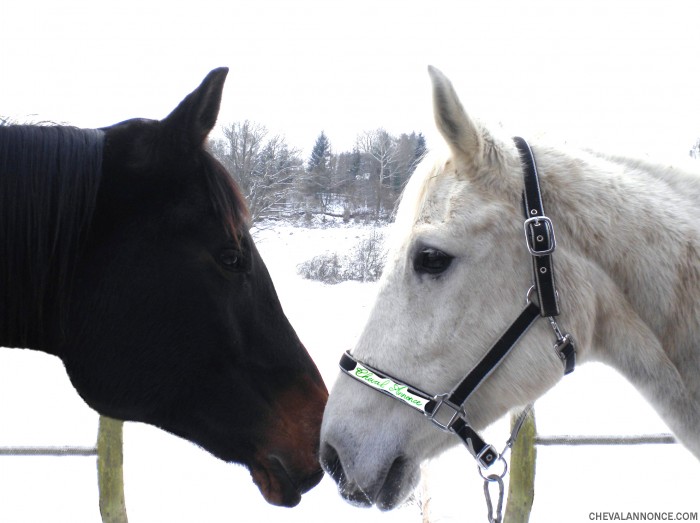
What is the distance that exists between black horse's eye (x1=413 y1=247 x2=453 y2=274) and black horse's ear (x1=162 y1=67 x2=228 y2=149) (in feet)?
2.74

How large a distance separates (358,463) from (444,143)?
1114 mm

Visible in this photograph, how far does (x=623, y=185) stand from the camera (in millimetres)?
1648

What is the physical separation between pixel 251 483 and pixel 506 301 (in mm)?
4272

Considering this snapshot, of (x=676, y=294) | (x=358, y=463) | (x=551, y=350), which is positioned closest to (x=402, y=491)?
(x=358, y=463)

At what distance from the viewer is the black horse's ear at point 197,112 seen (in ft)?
5.22

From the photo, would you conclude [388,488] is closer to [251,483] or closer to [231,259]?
[231,259]

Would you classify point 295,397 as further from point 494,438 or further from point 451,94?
point 494,438

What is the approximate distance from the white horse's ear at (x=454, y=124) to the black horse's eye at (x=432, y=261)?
0.33 metres

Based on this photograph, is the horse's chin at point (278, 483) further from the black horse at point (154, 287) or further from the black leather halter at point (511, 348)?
the black leather halter at point (511, 348)

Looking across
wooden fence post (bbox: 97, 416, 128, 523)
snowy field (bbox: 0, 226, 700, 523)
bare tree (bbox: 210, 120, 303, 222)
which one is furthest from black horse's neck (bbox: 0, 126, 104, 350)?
bare tree (bbox: 210, 120, 303, 222)

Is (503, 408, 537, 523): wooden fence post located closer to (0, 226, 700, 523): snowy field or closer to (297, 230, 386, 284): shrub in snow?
(0, 226, 700, 523): snowy field

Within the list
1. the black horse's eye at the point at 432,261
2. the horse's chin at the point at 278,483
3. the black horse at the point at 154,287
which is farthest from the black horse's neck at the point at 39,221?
the black horse's eye at the point at 432,261

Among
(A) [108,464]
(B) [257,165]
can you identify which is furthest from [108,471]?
(B) [257,165]

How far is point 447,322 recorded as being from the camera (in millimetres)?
1584
